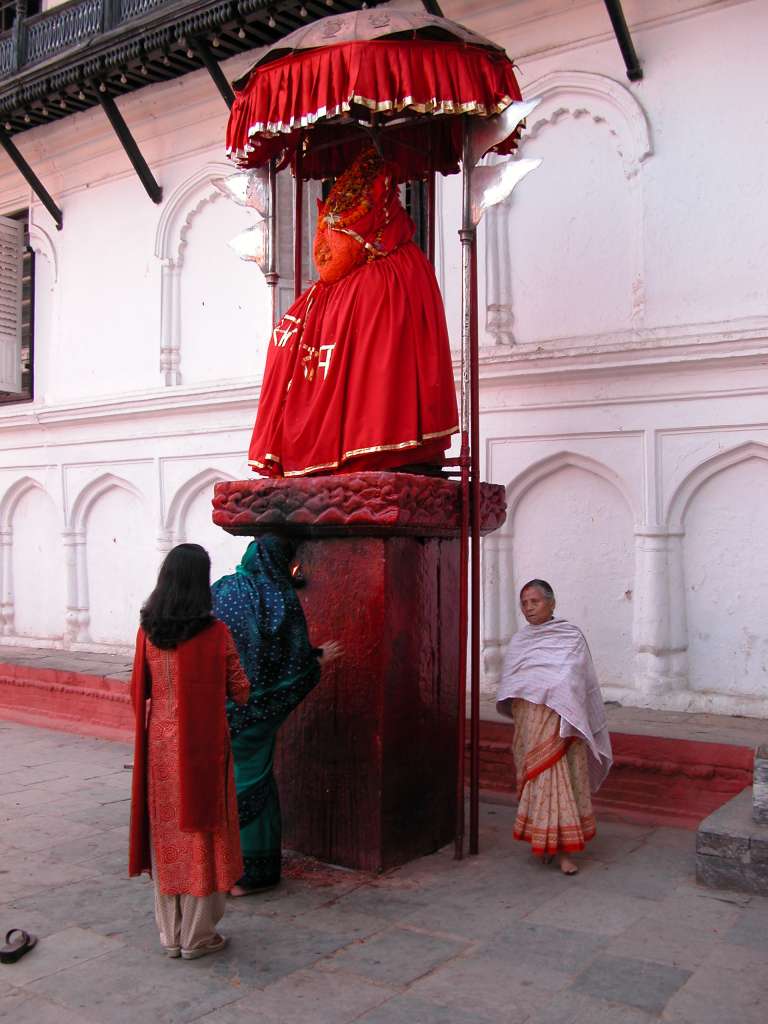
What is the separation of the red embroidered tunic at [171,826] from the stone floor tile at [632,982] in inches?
47.5

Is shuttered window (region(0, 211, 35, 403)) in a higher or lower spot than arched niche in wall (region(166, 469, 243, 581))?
higher

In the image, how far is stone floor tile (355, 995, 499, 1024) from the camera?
297 cm

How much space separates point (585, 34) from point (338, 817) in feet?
16.5

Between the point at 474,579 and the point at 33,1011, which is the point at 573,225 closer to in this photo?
the point at 474,579

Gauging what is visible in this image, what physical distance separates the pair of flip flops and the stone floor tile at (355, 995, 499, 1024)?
1.26 m

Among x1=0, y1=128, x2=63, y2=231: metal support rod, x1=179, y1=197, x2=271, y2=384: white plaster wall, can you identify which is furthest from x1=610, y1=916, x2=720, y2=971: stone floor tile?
x1=0, y1=128, x2=63, y2=231: metal support rod

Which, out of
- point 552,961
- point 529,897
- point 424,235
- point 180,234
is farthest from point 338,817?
point 180,234

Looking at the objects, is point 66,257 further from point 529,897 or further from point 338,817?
point 529,897

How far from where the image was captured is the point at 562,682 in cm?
423

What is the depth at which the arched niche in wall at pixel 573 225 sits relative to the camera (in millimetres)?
6312

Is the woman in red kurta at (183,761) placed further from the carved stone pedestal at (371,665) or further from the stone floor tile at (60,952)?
the carved stone pedestal at (371,665)

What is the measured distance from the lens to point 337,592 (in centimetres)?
439

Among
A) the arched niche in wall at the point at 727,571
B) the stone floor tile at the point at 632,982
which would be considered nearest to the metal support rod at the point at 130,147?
the arched niche in wall at the point at 727,571

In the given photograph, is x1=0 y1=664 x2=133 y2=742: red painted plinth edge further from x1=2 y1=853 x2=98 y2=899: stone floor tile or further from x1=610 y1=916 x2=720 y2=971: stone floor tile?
x1=610 y1=916 x2=720 y2=971: stone floor tile
